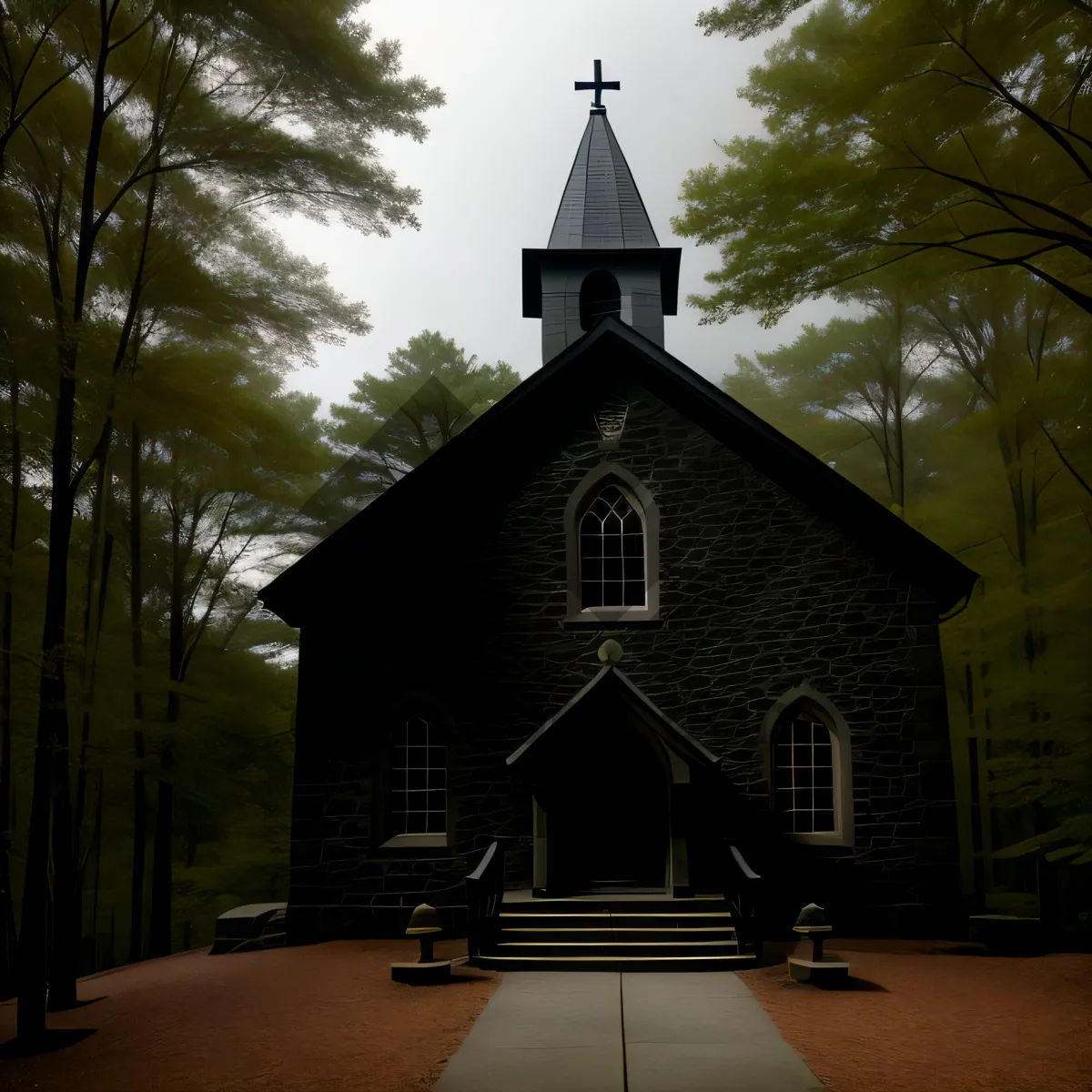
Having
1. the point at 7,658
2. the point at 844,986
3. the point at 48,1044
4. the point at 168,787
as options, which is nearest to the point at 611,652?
the point at 844,986

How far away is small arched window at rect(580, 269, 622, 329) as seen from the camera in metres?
14.8

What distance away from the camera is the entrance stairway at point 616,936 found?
9242 mm

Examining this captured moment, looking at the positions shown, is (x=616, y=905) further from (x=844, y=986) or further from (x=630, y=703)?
(x=844, y=986)

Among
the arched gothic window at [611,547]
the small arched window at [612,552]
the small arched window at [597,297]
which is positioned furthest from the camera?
the small arched window at [597,297]

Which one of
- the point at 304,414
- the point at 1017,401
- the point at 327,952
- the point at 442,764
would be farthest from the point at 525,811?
the point at 304,414

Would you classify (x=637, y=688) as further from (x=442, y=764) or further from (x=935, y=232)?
(x=935, y=232)

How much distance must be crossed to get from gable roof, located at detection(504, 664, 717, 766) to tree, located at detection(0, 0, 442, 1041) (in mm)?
4884

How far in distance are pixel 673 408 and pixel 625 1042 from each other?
8.10 m

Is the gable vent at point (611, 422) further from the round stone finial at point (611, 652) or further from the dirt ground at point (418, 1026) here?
the dirt ground at point (418, 1026)

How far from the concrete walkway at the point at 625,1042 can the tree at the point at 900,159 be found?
6.76 meters

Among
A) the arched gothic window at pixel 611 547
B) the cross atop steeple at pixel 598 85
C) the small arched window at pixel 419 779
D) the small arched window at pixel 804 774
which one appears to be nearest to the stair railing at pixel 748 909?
the small arched window at pixel 804 774

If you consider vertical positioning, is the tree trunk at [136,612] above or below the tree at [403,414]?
below

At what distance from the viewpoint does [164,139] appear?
11.9 metres

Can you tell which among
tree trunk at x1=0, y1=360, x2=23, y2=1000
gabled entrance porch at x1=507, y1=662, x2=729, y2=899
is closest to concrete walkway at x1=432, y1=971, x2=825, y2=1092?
gabled entrance porch at x1=507, y1=662, x2=729, y2=899
